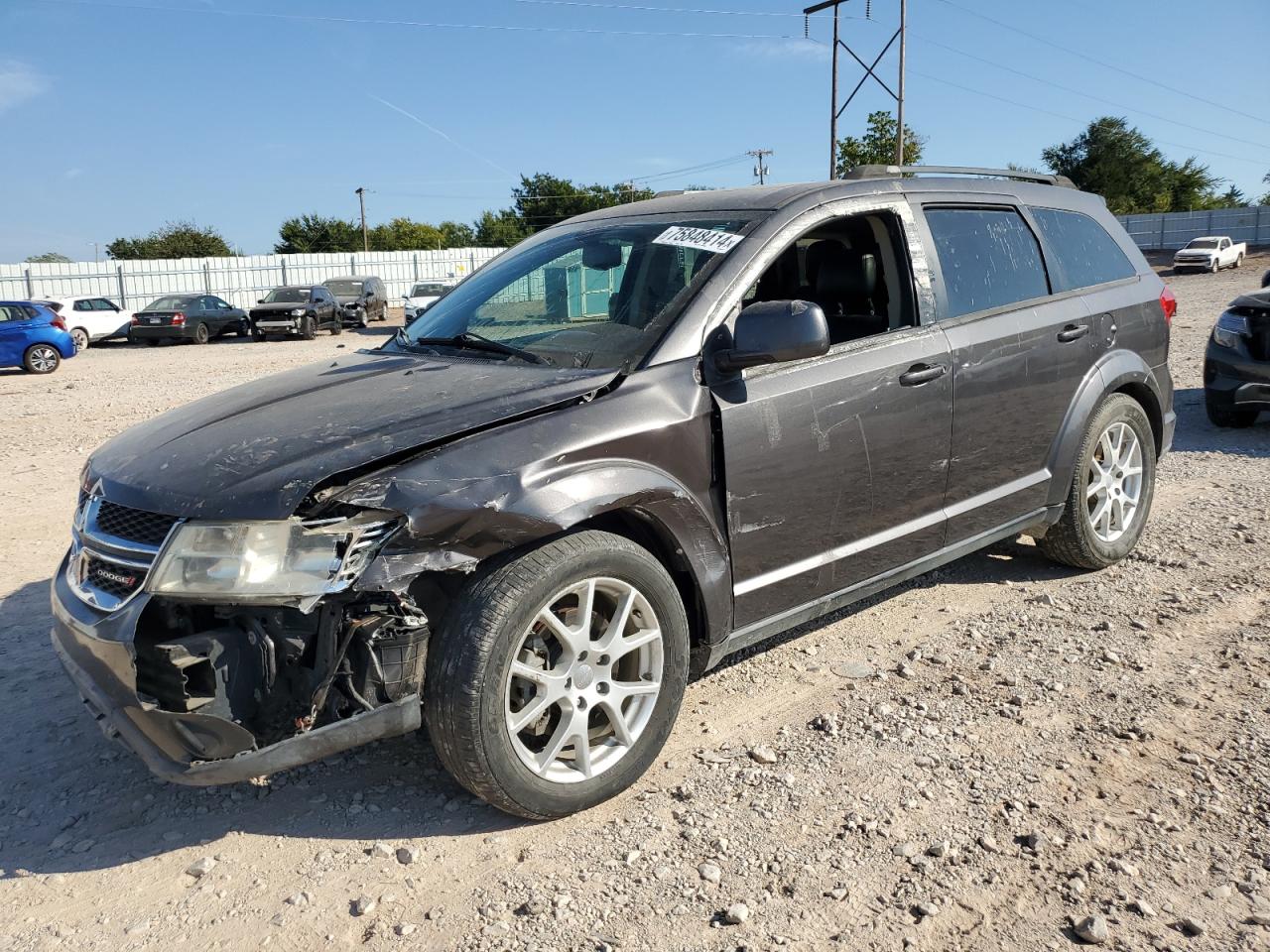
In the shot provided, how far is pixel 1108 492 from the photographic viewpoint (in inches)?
194

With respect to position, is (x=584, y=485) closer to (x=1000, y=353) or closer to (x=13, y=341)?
(x=1000, y=353)

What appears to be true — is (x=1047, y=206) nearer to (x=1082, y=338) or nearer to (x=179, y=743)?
(x=1082, y=338)

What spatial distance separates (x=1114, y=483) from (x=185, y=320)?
26040 mm

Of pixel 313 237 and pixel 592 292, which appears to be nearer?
pixel 592 292

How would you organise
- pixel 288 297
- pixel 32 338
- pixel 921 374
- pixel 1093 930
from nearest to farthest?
pixel 1093 930 < pixel 921 374 < pixel 32 338 < pixel 288 297

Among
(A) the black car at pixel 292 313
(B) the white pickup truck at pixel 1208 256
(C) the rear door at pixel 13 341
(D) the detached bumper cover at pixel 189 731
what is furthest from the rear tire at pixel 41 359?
(B) the white pickup truck at pixel 1208 256

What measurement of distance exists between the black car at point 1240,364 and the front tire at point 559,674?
279 inches

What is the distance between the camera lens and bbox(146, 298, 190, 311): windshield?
Answer: 2628 cm

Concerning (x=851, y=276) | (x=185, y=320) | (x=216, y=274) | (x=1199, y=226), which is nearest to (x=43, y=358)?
(x=185, y=320)

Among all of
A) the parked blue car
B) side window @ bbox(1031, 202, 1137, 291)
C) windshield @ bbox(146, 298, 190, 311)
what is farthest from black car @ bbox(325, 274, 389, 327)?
side window @ bbox(1031, 202, 1137, 291)

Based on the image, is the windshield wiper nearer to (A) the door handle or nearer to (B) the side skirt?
(B) the side skirt

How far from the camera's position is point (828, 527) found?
3566 mm

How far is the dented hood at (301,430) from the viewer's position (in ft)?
8.70

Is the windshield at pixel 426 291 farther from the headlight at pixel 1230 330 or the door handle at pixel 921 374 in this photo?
the door handle at pixel 921 374
